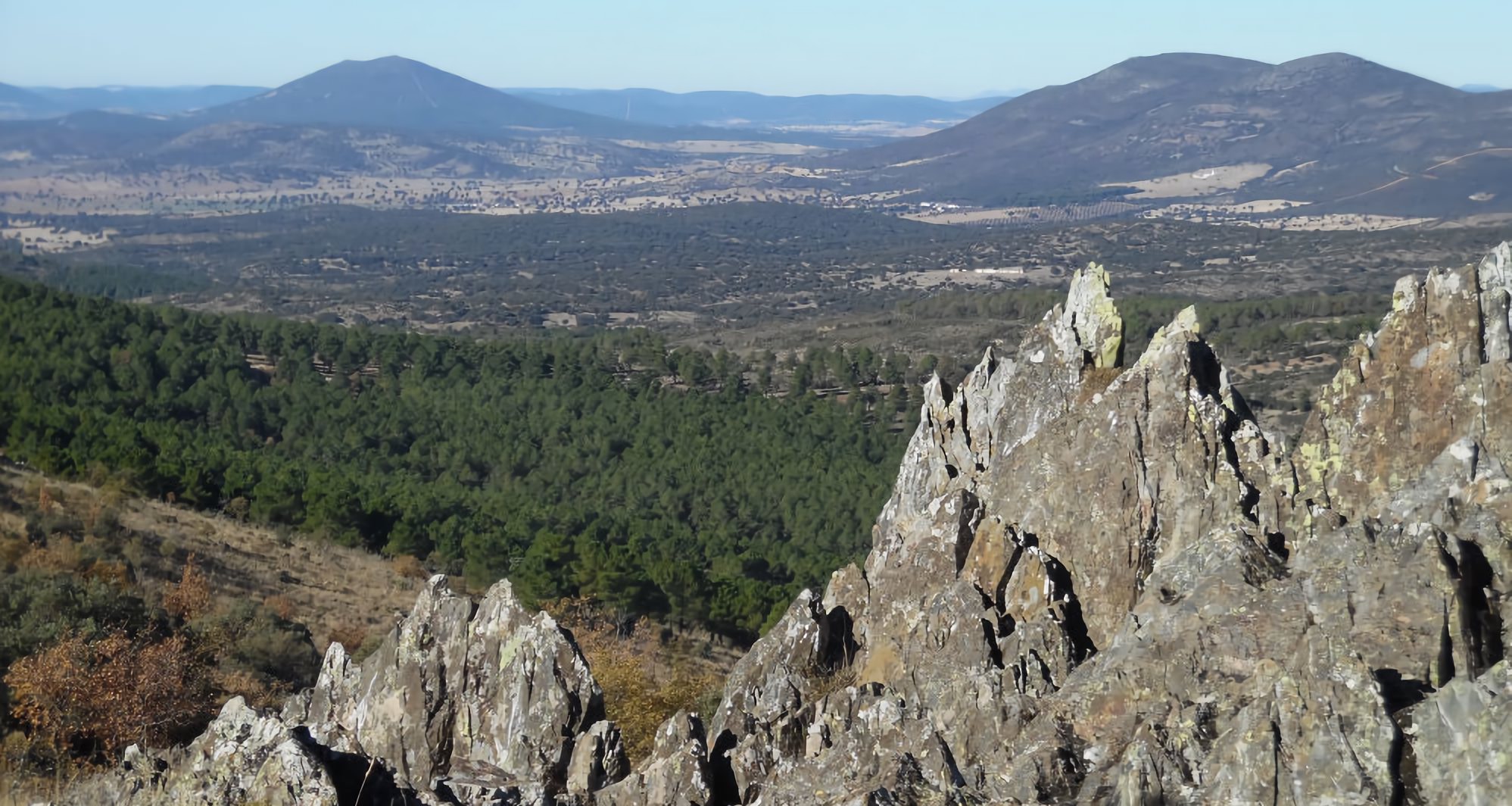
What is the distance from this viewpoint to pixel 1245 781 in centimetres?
898

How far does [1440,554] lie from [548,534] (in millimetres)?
33846

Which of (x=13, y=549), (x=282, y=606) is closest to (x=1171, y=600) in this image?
(x=282, y=606)

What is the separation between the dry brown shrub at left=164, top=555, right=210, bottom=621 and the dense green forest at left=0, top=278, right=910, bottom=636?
10788mm

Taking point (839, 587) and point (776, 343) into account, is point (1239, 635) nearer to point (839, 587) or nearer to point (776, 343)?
point (839, 587)

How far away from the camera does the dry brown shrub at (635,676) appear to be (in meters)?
19.4

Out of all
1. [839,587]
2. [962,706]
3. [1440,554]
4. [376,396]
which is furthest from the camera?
[376,396]

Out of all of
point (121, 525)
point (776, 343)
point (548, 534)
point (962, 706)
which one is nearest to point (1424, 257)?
point (776, 343)

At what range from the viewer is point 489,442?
6762cm

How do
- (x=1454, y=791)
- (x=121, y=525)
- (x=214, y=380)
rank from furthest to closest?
(x=214, y=380) → (x=121, y=525) → (x=1454, y=791)

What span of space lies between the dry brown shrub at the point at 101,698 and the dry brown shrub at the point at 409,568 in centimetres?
1891

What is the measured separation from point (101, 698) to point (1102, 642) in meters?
13.5

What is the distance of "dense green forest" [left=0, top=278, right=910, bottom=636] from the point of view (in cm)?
4344

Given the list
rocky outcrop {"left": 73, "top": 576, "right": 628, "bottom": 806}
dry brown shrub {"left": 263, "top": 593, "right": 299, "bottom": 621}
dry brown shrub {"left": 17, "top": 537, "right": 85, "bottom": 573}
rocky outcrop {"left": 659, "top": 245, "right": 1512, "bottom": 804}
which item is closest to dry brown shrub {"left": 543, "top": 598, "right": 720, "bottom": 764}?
rocky outcrop {"left": 73, "top": 576, "right": 628, "bottom": 806}

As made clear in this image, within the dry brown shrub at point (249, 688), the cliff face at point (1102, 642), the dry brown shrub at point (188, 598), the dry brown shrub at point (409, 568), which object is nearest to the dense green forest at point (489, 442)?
the dry brown shrub at point (409, 568)
